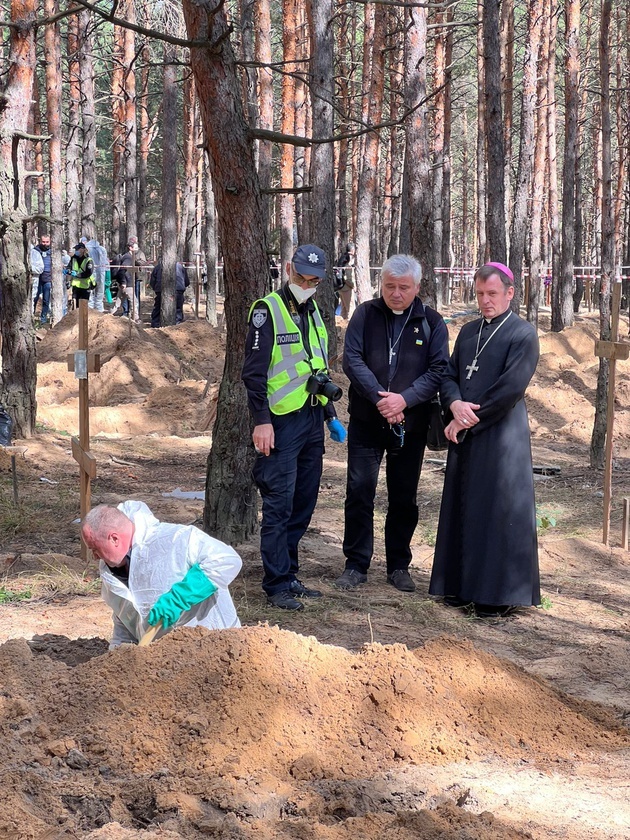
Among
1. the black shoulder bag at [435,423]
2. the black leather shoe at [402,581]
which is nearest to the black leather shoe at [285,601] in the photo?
the black leather shoe at [402,581]

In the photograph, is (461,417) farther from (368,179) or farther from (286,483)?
(368,179)

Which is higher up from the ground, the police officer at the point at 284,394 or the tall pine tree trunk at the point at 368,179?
the tall pine tree trunk at the point at 368,179

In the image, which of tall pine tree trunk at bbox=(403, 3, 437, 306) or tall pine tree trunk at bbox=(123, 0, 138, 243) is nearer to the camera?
tall pine tree trunk at bbox=(403, 3, 437, 306)

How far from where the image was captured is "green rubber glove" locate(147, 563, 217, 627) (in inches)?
160

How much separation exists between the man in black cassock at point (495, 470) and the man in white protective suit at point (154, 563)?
7.14 feet

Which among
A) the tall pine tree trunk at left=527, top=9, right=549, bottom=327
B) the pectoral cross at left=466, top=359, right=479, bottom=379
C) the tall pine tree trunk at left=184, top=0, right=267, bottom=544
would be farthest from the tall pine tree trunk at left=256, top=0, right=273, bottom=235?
the pectoral cross at left=466, top=359, right=479, bottom=379

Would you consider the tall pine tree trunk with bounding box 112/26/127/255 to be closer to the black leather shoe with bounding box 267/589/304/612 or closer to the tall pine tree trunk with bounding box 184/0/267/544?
the tall pine tree trunk with bounding box 184/0/267/544

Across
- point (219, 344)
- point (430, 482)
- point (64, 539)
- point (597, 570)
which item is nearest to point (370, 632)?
point (597, 570)

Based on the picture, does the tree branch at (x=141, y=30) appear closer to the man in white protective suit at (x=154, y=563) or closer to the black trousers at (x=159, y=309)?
the man in white protective suit at (x=154, y=563)

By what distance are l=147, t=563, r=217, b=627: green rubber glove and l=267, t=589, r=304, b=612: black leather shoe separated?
5.56ft

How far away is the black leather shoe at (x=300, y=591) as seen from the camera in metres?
5.93

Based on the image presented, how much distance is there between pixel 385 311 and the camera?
6.09 metres

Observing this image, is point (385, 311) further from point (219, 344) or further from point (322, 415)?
point (219, 344)

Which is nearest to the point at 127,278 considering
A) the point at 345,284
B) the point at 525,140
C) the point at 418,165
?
the point at 345,284
